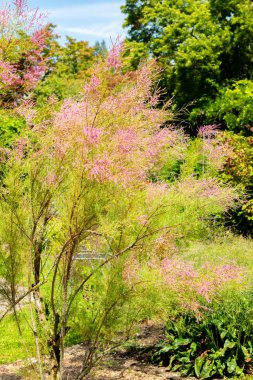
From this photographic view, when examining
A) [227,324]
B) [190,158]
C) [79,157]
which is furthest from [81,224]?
[227,324]

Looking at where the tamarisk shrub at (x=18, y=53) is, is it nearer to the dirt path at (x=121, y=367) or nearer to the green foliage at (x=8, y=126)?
the green foliage at (x=8, y=126)

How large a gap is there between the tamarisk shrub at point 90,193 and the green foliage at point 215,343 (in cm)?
156

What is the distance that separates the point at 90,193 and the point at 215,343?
A: 2.88m

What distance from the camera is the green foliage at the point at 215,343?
18.3 ft

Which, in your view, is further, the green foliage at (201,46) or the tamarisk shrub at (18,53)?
the green foliage at (201,46)

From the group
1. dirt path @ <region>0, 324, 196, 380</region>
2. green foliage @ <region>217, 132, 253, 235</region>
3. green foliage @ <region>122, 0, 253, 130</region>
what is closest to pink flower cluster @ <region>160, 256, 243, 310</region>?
dirt path @ <region>0, 324, 196, 380</region>

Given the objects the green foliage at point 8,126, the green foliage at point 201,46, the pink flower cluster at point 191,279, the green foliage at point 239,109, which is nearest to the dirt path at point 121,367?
the pink flower cluster at point 191,279

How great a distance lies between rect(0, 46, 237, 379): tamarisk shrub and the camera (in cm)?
373

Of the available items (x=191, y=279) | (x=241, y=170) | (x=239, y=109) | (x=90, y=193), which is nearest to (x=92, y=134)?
(x=90, y=193)

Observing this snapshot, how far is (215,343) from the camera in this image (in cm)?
580

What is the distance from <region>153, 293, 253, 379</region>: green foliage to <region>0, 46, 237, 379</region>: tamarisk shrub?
1.56 m

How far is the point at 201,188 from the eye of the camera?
13.9 ft

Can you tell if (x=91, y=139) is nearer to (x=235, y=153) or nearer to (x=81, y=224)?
(x=81, y=224)

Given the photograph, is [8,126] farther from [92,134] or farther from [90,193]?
[92,134]
